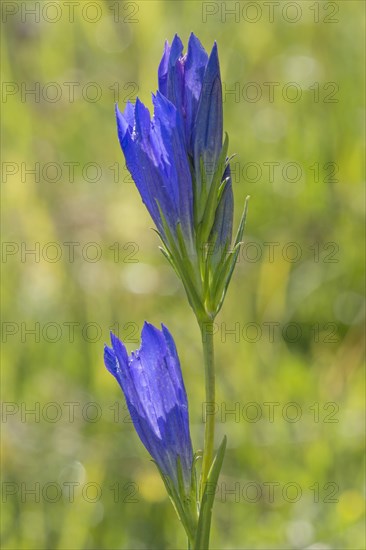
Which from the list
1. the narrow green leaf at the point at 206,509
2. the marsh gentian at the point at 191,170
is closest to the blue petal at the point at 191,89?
the marsh gentian at the point at 191,170

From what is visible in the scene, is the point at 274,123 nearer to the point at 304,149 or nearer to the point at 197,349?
the point at 304,149

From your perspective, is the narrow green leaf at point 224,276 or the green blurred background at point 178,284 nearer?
the narrow green leaf at point 224,276

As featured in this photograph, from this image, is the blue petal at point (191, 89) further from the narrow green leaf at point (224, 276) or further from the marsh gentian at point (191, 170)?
the narrow green leaf at point (224, 276)

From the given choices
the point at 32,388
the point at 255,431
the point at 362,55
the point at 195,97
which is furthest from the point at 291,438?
the point at 362,55

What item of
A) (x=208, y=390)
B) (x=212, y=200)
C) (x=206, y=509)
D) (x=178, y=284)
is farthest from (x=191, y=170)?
(x=178, y=284)

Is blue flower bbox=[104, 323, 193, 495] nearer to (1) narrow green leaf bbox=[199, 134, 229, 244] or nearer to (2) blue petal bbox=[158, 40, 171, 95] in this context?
(1) narrow green leaf bbox=[199, 134, 229, 244]

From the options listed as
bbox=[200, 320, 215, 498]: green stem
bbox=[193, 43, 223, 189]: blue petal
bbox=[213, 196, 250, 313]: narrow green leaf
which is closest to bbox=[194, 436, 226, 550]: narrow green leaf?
bbox=[200, 320, 215, 498]: green stem

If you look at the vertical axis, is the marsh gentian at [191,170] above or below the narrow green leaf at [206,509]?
above
